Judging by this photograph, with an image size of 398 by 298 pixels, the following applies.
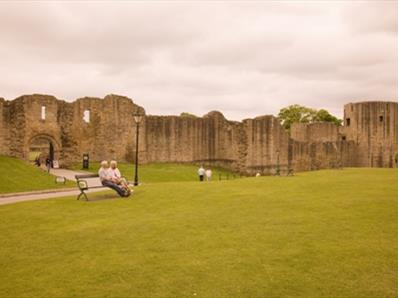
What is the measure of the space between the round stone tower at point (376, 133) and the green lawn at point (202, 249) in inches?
1912

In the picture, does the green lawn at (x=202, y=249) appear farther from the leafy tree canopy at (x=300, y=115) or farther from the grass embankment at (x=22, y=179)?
the leafy tree canopy at (x=300, y=115)

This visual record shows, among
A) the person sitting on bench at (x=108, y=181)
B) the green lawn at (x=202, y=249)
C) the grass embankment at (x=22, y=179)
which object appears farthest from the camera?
the grass embankment at (x=22, y=179)

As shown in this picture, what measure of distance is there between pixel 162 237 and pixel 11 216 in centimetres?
566

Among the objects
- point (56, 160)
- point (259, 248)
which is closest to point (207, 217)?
point (259, 248)

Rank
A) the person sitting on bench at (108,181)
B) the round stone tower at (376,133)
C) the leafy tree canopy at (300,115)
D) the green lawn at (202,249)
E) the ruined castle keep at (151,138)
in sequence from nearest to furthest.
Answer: the green lawn at (202,249), the person sitting on bench at (108,181), the ruined castle keep at (151,138), the round stone tower at (376,133), the leafy tree canopy at (300,115)

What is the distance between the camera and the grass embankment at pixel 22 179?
2028 centimetres

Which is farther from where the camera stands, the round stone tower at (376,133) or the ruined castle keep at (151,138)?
the round stone tower at (376,133)

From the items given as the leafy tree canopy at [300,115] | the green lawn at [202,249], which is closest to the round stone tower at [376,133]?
the leafy tree canopy at [300,115]

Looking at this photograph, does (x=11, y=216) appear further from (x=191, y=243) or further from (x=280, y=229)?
(x=280, y=229)

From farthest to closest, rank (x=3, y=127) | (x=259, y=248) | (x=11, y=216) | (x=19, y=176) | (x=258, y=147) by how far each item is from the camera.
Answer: (x=258, y=147) < (x=3, y=127) < (x=19, y=176) < (x=11, y=216) < (x=259, y=248)

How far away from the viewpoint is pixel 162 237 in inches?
343

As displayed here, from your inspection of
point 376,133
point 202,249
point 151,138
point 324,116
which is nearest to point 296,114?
point 324,116

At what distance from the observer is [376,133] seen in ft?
190

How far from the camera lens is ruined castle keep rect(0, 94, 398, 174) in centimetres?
3431
